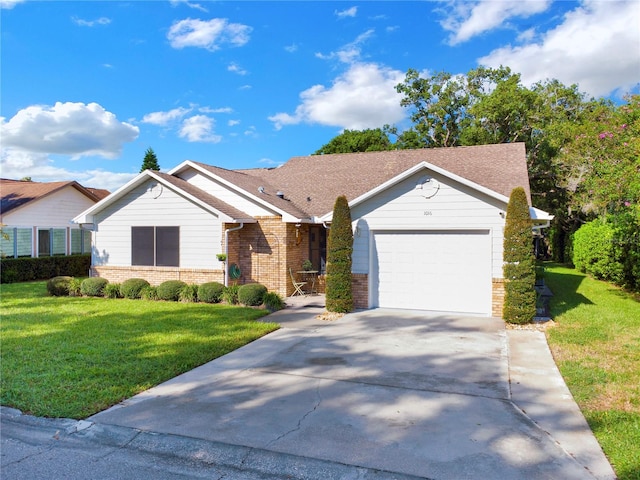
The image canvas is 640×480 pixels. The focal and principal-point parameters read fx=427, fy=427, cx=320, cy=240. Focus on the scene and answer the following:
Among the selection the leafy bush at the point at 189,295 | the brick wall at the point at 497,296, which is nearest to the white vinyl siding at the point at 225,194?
the leafy bush at the point at 189,295

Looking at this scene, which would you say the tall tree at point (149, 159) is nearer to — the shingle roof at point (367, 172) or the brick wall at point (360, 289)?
the shingle roof at point (367, 172)

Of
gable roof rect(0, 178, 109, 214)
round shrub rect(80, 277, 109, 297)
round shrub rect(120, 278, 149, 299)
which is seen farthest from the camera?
gable roof rect(0, 178, 109, 214)

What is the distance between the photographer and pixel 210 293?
42.3 feet

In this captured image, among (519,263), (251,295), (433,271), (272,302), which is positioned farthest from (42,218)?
(519,263)

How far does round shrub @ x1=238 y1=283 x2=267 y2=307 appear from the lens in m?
12.3

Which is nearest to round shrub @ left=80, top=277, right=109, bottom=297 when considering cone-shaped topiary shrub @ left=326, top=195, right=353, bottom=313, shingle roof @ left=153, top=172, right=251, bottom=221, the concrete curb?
shingle roof @ left=153, top=172, right=251, bottom=221

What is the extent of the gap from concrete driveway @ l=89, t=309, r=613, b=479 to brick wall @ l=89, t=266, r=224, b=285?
6104 millimetres

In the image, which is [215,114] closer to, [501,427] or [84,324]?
[84,324]

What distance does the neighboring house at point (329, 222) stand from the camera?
1133 centimetres

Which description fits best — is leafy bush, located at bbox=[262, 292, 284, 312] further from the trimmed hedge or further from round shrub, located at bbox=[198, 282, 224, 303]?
the trimmed hedge

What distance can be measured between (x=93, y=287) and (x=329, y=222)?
326 inches

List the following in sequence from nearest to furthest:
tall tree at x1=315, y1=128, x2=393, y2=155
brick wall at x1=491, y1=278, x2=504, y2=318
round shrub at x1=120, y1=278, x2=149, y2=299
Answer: brick wall at x1=491, y1=278, x2=504, y2=318, round shrub at x1=120, y1=278, x2=149, y2=299, tall tree at x1=315, y1=128, x2=393, y2=155

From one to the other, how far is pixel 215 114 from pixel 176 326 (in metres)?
12.8

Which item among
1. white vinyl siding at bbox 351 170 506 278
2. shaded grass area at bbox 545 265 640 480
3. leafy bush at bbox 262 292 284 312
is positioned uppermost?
white vinyl siding at bbox 351 170 506 278
